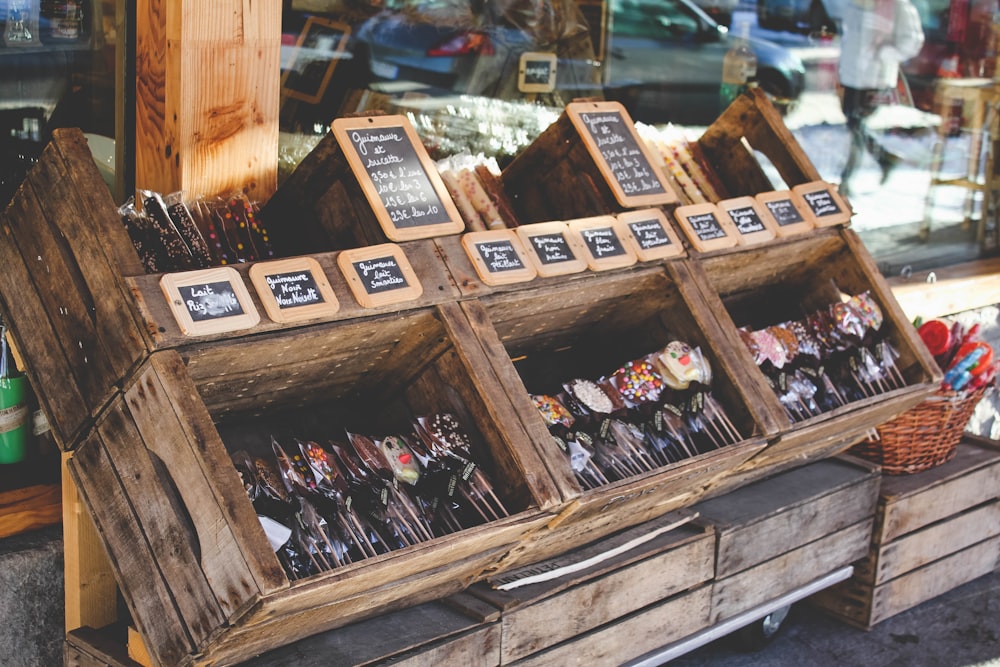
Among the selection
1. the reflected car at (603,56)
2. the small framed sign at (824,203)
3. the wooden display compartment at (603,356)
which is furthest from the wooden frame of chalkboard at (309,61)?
the small framed sign at (824,203)

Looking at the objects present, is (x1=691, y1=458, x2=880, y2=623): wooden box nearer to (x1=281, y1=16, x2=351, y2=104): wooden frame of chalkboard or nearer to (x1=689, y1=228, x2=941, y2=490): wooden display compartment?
(x1=689, y1=228, x2=941, y2=490): wooden display compartment

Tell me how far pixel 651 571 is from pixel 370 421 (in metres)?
0.80

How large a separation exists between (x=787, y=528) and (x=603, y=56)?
2704mm

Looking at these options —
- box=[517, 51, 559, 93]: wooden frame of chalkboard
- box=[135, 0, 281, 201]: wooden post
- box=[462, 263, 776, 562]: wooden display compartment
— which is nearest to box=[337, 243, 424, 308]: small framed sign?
box=[462, 263, 776, 562]: wooden display compartment

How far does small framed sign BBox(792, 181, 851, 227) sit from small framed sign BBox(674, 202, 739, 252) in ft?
1.29

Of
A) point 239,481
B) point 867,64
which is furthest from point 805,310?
point 867,64

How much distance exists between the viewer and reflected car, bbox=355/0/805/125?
453cm

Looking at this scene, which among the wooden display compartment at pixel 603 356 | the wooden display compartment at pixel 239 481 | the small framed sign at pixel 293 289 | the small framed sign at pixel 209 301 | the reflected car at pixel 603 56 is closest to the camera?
the wooden display compartment at pixel 239 481

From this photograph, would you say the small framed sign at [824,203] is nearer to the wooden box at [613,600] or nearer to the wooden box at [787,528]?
the wooden box at [787,528]

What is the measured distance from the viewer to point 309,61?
408 centimetres

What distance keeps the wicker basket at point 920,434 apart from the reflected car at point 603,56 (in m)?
2.05

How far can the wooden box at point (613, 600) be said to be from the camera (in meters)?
2.54

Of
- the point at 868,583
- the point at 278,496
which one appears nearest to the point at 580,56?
the point at 868,583

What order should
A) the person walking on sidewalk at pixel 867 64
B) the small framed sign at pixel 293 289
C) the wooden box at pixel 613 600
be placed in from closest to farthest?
the small framed sign at pixel 293 289
the wooden box at pixel 613 600
the person walking on sidewalk at pixel 867 64
